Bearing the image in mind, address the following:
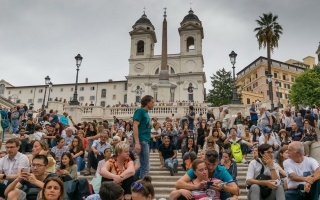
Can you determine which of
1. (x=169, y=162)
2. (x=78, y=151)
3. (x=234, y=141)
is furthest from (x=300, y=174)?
(x=78, y=151)

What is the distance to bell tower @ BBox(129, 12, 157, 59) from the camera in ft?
194

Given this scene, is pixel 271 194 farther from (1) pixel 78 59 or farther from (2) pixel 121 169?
(1) pixel 78 59

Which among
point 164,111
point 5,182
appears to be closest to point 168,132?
point 5,182

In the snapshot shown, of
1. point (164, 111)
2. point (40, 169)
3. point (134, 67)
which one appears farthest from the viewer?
point (134, 67)

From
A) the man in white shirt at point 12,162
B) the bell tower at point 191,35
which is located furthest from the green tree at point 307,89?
the man in white shirt at point 12,162

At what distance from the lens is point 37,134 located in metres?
11.1

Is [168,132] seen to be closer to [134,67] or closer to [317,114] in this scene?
[317,114]

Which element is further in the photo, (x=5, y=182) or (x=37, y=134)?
(x=37, y=134)

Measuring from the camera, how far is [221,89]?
51.2m

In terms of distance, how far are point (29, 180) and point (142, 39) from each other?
57.2 m

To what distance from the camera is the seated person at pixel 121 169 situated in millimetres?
4746

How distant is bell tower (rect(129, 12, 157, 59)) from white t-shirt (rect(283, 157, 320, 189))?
178ft

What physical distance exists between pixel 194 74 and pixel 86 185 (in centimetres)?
5098

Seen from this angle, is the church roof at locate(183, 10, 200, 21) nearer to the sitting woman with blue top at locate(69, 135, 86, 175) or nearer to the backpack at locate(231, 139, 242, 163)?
the backpack at locate(231, 139, 242, 163)
